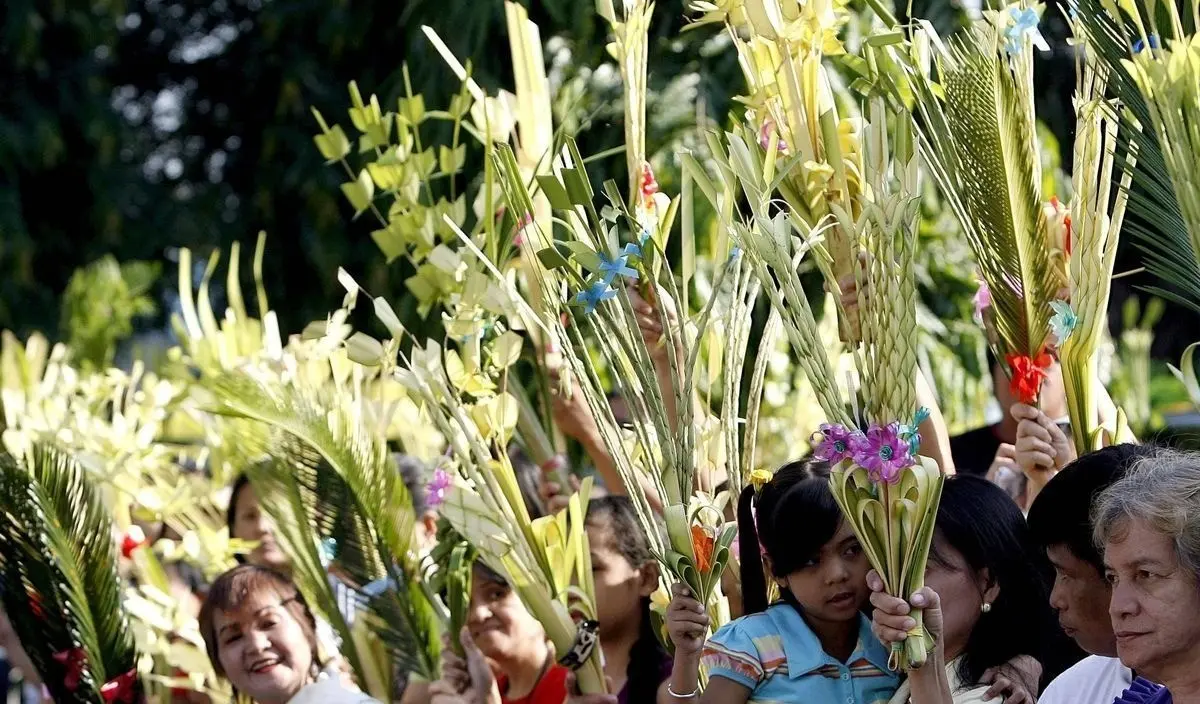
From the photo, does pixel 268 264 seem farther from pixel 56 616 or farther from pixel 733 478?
pixel 733 478

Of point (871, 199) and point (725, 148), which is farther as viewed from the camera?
point (725, 148)

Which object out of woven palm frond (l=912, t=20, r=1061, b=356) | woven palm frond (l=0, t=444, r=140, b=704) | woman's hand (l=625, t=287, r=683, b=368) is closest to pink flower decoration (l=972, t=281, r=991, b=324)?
woven palm frond (l=912, t=20, r=1061, b=356)

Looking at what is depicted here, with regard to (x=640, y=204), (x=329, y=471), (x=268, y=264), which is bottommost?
(x=268, y=264)

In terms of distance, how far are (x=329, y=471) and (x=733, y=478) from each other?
0.81 m

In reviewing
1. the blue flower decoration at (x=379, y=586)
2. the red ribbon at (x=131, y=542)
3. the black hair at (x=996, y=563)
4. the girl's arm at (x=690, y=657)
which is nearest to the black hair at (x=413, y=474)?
the blue flower decoration at (x=379, y=586)

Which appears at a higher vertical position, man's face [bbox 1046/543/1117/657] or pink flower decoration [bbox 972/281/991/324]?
pink flower decoration [bbox 972/281/991/324]

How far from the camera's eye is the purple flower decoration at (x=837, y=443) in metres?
1.75

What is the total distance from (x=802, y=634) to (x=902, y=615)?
34 centimetres

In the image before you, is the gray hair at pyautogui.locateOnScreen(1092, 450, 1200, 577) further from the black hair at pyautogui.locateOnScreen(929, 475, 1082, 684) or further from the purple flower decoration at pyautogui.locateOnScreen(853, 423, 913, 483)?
the black hair at pyautogui.locateOnScreen(929, 475, 1082, 684)

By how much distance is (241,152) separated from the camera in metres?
6.39

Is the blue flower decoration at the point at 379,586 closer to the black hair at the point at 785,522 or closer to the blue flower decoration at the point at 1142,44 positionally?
the black hair at the point at 785,522

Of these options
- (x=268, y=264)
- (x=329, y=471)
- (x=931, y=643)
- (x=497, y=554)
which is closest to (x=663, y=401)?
(x=497, y=554)

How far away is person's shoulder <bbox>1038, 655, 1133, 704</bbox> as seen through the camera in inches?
76.2

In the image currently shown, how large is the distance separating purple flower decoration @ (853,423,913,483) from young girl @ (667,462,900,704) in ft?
0.96
